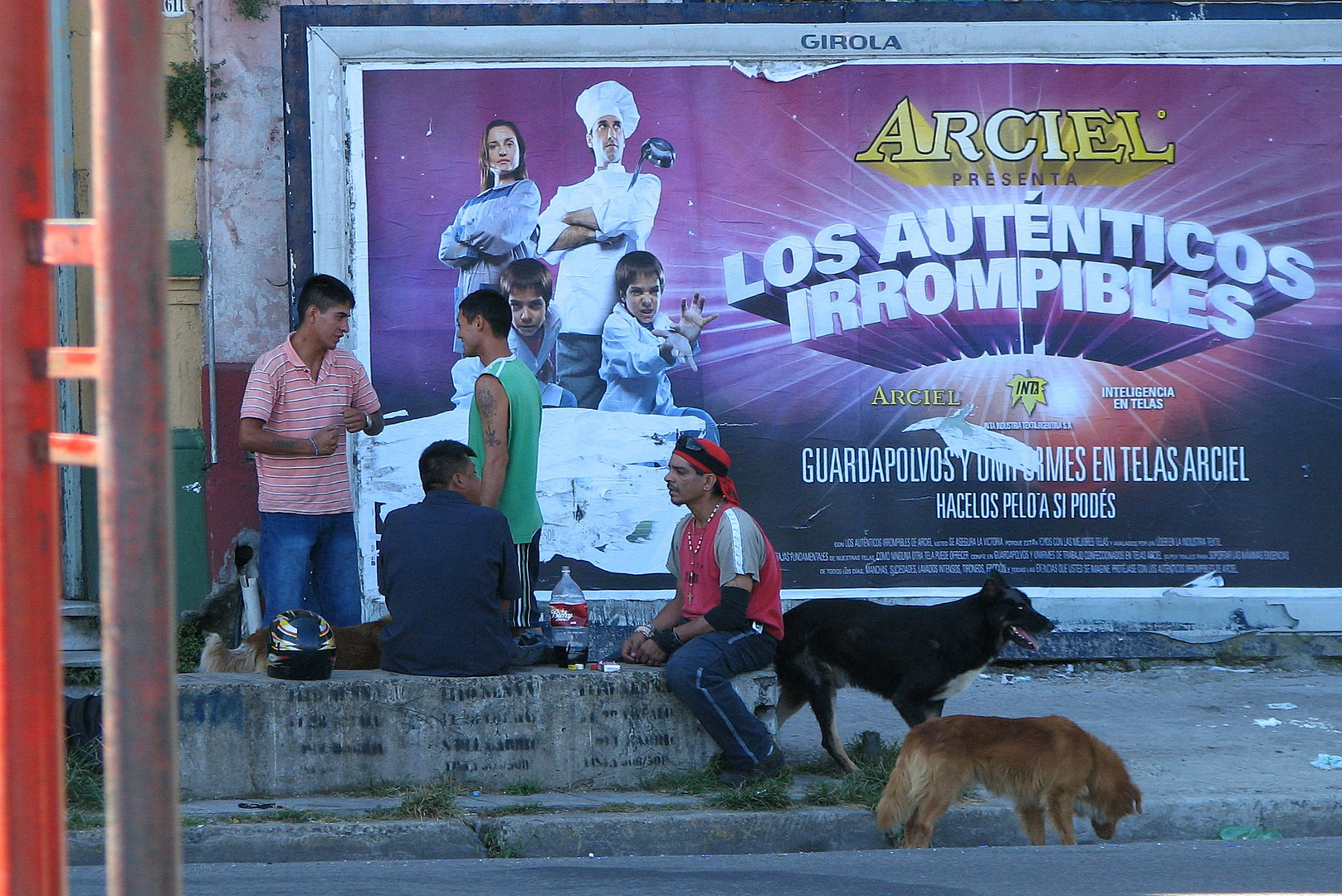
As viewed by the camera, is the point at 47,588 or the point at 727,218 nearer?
the point at 47,588

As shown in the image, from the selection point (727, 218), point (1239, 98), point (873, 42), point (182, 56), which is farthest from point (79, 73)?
point (1239, 98)

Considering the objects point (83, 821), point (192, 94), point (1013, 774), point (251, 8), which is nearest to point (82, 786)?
point (83, 821)

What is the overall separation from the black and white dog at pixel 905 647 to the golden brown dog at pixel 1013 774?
0.62 metres

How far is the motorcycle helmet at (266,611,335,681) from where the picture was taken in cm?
554

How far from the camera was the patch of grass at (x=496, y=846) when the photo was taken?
530cm

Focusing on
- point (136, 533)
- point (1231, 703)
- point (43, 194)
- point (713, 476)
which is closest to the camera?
point (136, 533)

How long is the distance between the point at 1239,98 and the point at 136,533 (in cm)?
873

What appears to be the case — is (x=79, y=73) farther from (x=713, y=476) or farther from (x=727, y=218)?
(x=713, y=476)

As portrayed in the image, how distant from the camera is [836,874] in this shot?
4965mm

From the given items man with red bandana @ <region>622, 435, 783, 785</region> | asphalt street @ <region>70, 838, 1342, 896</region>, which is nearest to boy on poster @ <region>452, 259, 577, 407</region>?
man with red bandana @ <region>622, 435, 783, 785</region>

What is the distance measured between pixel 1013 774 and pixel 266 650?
10.5ft

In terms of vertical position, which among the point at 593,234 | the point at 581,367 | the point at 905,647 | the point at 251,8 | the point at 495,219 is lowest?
the point at 905,647

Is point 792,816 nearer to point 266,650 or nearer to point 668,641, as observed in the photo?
point 668,641

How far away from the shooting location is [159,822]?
1703mm
